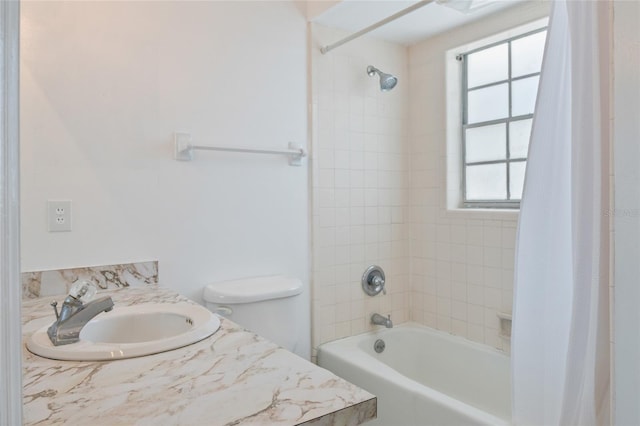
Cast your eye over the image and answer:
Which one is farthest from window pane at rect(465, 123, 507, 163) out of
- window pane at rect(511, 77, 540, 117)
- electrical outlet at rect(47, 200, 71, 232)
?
electrical outlet at rect(47, 200, 71, 232)

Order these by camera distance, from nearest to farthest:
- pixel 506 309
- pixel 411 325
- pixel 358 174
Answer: pixel 506 309 < pixel 358 174 < pixel 411 325

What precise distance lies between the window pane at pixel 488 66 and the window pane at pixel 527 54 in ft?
0.15

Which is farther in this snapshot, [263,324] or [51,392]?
[263,324]

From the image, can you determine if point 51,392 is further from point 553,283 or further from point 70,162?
point 553,283

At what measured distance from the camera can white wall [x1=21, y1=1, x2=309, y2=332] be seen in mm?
1494

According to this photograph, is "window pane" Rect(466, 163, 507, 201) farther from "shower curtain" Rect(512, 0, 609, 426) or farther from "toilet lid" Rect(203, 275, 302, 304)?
"toilet lid" Rect(203, 275, 302, 304)

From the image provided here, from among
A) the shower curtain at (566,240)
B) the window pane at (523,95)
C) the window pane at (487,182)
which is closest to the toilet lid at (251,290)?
the shower curtain at (566,240)

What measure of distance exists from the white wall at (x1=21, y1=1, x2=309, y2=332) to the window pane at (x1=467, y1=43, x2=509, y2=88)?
3.16 feet

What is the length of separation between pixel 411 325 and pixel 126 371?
76.2 inches

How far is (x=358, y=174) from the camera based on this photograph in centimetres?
232

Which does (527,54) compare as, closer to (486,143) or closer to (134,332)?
(486,143)

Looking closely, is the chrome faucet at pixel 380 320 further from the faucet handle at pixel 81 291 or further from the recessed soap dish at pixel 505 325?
the faucet handle at pixel 81 291

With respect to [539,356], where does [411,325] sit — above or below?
below

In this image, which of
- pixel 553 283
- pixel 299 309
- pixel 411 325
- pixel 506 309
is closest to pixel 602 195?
pixel 553 283
